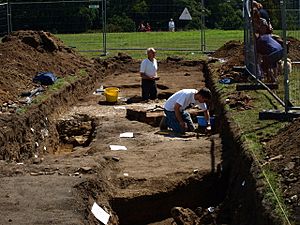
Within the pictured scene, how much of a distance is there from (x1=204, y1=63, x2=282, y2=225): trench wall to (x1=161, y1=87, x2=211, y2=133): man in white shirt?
0.88 metres

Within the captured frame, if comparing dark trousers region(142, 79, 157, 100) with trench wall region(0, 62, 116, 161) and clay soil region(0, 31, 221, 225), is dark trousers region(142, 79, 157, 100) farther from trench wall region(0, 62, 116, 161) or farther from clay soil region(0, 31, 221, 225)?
trench wall region(0, 62, 116, 161)

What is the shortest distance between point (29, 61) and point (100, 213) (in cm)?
1216

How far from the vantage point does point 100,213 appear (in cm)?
941

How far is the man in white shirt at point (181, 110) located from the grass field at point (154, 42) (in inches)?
489

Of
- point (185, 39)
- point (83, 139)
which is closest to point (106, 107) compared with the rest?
point (83, 139)

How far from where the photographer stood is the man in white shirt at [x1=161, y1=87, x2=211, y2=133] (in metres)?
13.8

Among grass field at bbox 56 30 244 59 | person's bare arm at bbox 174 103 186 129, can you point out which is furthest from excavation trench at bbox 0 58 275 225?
grass field at bbox 56 30 244 59

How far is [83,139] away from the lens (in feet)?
51.3

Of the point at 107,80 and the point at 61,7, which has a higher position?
the point at 61,7

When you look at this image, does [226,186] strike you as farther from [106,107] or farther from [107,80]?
[107,80]

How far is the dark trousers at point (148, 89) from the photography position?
18406 millimetres

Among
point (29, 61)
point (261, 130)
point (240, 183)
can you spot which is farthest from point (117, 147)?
point (29, 61)

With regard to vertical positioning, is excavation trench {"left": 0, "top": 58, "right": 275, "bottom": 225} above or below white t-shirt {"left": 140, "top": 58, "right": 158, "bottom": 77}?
below

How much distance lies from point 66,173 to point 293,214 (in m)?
4.36
